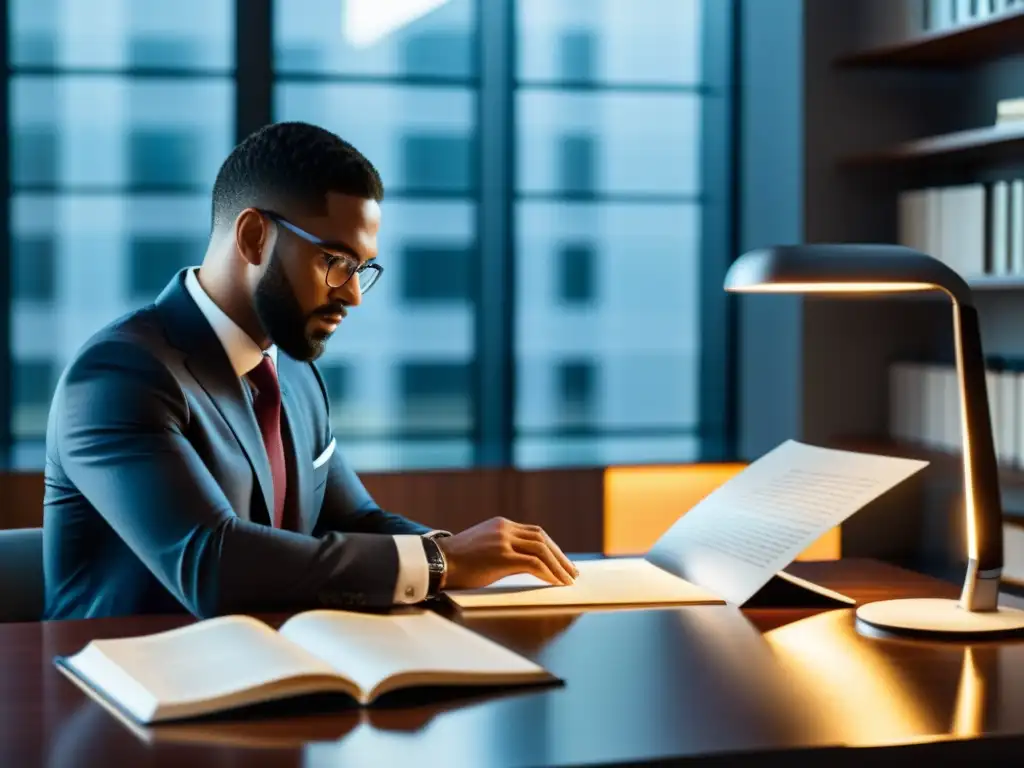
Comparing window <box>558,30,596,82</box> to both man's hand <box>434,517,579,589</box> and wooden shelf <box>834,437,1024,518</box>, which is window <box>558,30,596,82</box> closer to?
wooden shelf <box>834,437,1024,518</box>

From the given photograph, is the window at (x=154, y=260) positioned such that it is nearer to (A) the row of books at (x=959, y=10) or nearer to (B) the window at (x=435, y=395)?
(B) the window at (x=435, y=395)

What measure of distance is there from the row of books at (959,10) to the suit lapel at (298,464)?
8.12 feet

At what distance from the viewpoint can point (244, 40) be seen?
4555 millimetres

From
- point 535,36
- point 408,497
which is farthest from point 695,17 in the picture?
point 408,497

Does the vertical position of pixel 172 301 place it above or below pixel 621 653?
above

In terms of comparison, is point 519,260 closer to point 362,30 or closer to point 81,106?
point 362,30

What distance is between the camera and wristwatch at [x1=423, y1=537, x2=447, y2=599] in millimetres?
1697

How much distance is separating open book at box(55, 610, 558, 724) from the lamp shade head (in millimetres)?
536

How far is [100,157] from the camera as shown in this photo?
14.8 feet

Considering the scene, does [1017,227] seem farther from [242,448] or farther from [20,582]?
[20,582]

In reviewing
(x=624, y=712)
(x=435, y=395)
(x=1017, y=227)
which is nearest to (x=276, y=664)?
(x=624, y=712)

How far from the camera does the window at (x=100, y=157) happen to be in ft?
14.6

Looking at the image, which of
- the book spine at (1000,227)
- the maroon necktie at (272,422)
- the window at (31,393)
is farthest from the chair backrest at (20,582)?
the book spine at (1000,227)

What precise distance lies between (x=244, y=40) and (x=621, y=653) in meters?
3.54
